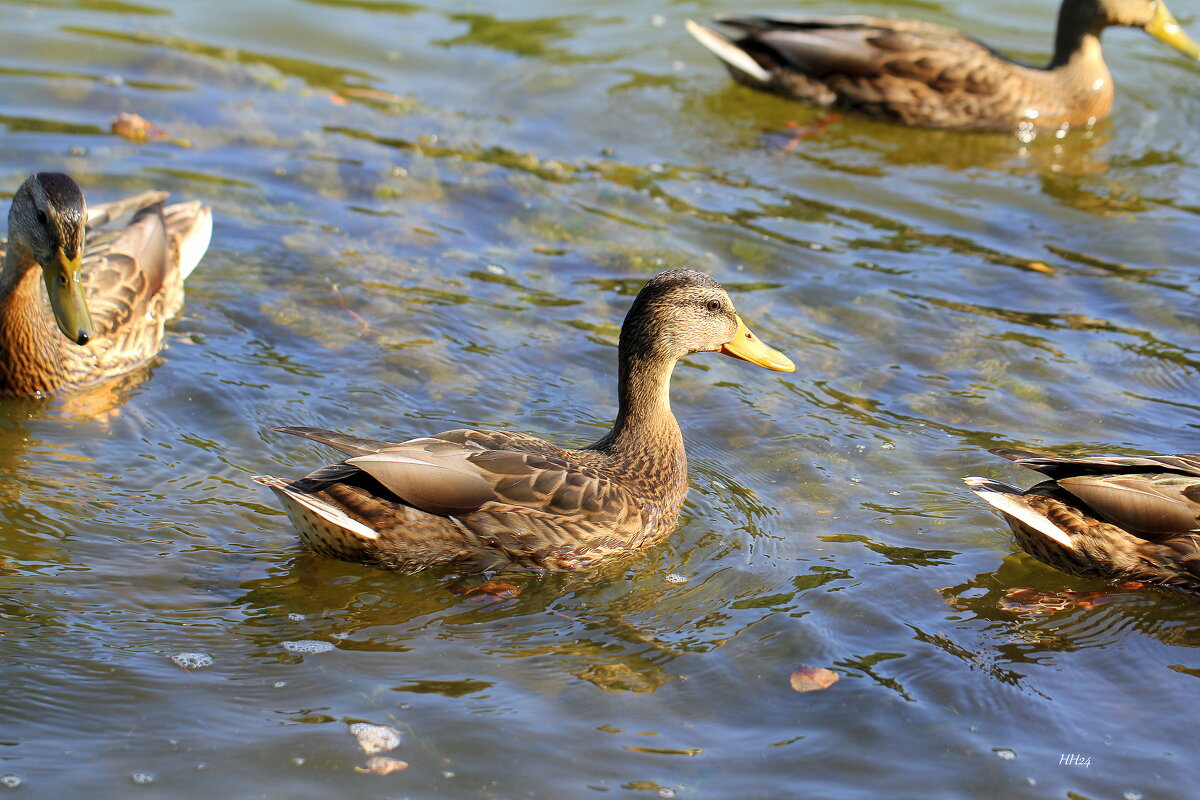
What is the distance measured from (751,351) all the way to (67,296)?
141 inches

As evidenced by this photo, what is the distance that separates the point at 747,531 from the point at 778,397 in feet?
4.67

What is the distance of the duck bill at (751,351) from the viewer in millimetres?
6406

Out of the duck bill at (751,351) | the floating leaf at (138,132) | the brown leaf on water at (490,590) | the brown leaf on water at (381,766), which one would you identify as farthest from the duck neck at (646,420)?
the floating leaf at (138,132)

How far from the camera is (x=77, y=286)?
23.0 ft

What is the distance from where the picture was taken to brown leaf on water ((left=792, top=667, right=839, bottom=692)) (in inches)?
196

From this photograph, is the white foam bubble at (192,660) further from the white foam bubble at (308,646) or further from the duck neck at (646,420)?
the duck neck at (646,420)

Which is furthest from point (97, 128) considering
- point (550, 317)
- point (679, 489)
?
point (679, 489)

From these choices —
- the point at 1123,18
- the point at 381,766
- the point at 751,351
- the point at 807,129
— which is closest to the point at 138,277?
the point at 751,351

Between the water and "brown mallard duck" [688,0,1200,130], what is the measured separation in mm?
311

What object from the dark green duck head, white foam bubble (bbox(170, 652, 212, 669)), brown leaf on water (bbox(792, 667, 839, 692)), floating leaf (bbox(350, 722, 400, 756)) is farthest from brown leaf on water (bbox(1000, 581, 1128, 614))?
the dark green duck head

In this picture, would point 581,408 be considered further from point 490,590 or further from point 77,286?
point 77,286

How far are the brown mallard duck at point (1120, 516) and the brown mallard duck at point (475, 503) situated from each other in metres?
1.53

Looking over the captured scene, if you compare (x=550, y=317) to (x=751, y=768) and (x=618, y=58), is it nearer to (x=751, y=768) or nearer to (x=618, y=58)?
(x=751, y=768)

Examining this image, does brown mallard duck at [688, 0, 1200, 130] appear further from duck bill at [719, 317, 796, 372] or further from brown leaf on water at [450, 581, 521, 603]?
brown leaf on water at [450, 581, 521, 603]
